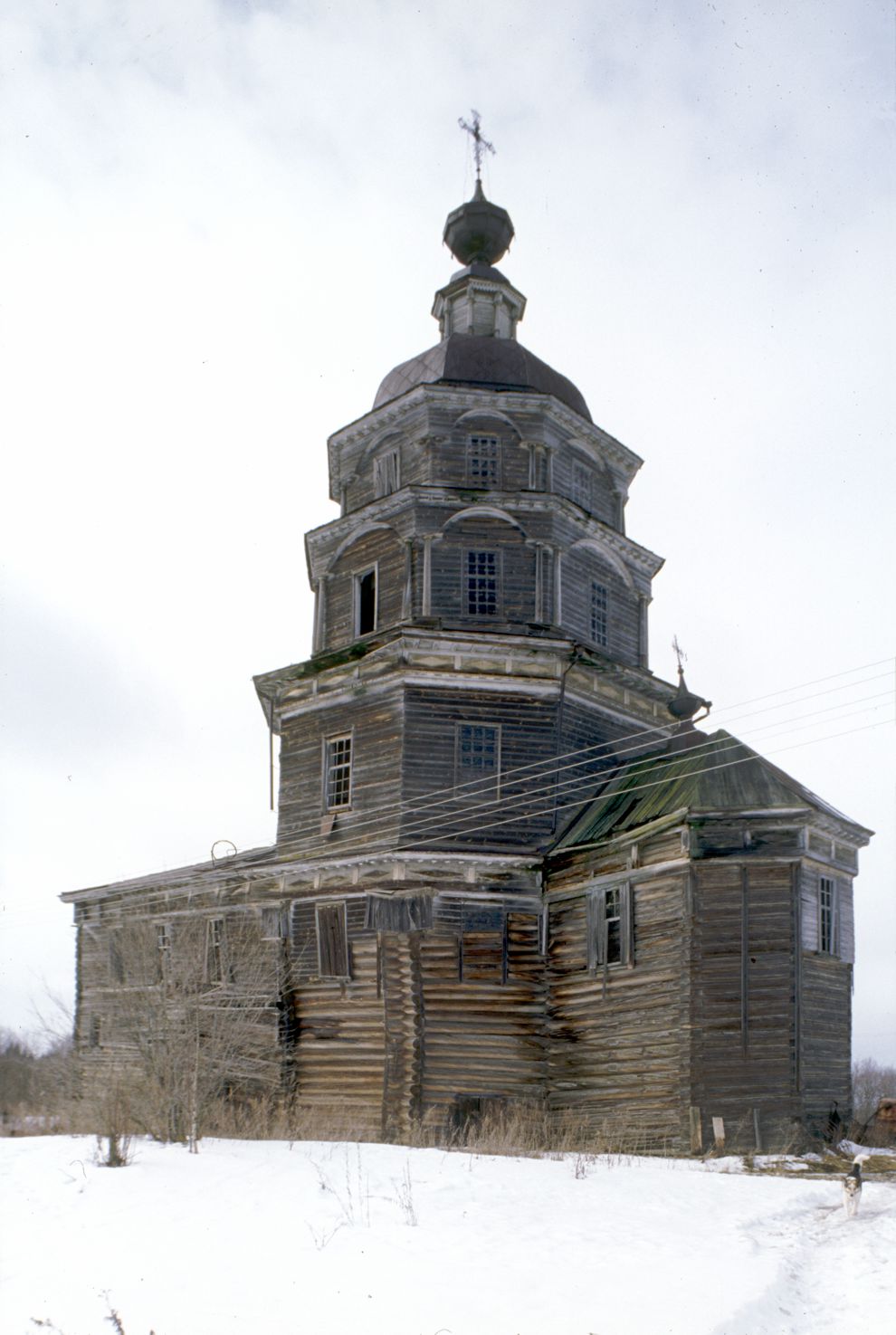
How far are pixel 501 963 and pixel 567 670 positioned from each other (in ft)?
21.9

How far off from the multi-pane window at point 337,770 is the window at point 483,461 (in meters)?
7.35

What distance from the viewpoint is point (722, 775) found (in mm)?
23188

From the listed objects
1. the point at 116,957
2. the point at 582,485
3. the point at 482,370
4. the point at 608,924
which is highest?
the point at 482,370

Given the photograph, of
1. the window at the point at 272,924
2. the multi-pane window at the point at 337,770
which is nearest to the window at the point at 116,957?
the window at the point at 272,924

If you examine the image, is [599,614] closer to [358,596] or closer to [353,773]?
[358,596]

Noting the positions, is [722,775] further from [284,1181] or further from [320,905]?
[284,1181]

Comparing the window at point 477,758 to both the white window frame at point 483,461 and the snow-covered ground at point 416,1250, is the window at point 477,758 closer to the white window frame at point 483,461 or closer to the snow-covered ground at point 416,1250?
the white window frame at point 483,461

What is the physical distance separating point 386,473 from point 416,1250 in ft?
74.1

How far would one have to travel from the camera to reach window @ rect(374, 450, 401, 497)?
30.6 metres

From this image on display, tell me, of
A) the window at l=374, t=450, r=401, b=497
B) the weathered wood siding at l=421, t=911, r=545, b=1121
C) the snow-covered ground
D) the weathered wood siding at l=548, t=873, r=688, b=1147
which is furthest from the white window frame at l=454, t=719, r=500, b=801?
the snow-covered ground

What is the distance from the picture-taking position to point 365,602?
2994 centimetres

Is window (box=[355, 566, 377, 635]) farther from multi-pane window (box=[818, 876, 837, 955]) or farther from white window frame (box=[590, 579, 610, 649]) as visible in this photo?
multi-pane window (box=[818, 876, 837, 955])

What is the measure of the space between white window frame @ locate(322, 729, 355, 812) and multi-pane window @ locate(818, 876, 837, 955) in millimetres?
10333

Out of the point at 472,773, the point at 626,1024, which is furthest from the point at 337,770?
the point at 626,1024
